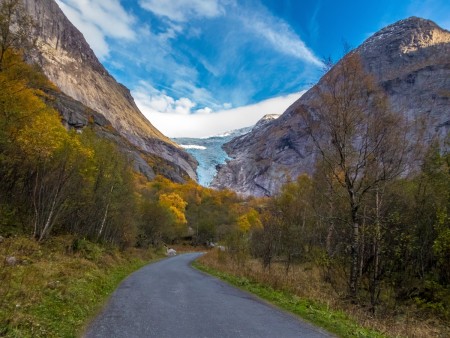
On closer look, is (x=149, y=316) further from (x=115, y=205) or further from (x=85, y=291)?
(x=115, y=205)

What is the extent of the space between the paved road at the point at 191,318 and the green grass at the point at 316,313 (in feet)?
1.78

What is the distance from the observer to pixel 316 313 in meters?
12.6

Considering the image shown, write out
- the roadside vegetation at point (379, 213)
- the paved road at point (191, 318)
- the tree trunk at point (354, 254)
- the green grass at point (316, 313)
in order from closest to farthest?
the paved road at point (191, 318) → the green grass at point (316, 313) → the tree trunk at point (354, 254) → the roadside vegetation at point (379, 213)

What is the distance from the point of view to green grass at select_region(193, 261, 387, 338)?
10.4 m

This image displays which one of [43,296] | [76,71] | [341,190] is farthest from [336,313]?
[76,71]

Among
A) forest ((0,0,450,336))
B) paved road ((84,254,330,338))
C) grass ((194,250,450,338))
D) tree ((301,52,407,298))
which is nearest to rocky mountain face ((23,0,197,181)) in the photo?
forest ((0,0,450,336))

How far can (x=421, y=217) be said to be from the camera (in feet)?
73.8

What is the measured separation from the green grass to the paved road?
541 millimetres

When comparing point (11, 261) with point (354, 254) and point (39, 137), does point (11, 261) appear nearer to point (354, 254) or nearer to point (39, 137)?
point (39, 137)

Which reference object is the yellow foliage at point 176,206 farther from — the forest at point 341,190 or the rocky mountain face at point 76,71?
the rocky mountain face at point 76,71

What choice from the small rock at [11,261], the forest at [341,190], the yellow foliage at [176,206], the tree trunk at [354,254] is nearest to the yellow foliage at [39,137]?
the forest at [341,190]

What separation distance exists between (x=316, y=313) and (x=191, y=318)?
4424mm

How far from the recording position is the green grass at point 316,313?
409 inches

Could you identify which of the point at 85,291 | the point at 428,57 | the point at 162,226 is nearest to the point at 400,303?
the point at 85,291
